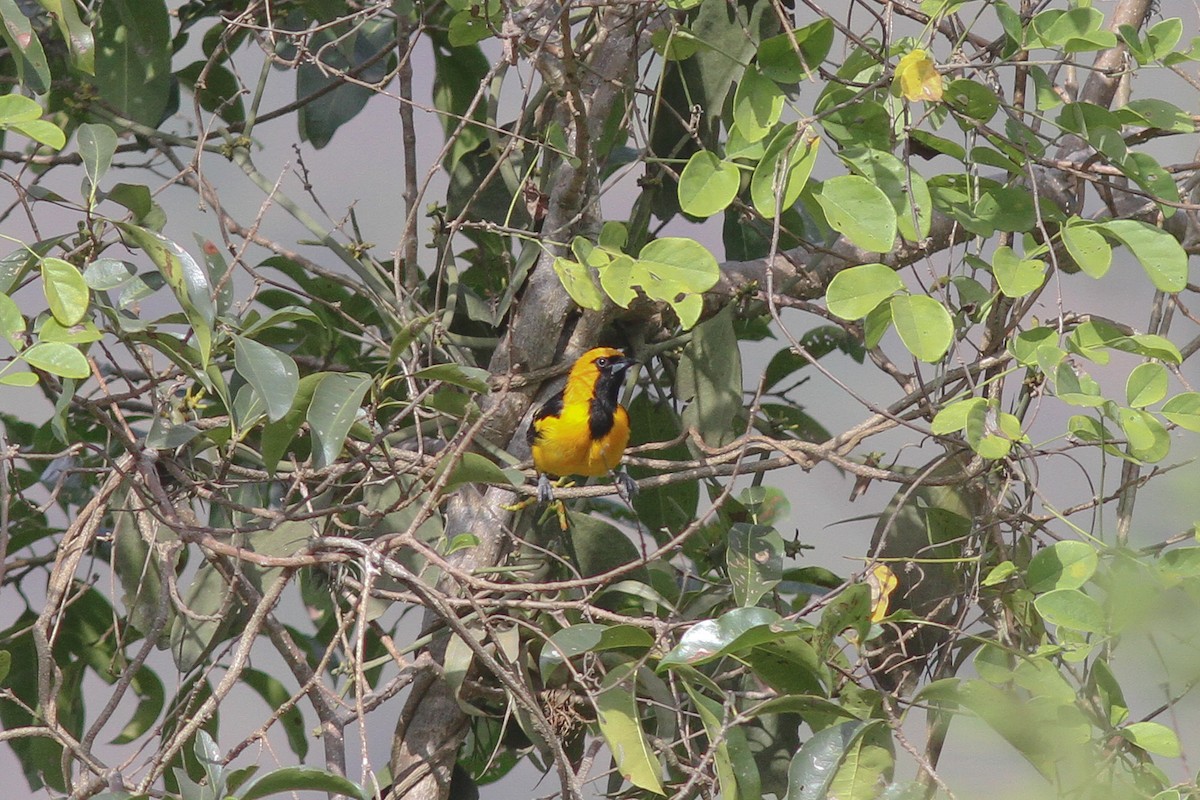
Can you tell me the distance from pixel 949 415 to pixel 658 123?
3.87ft

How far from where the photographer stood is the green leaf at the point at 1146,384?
1405 mm

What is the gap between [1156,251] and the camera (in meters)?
1.45

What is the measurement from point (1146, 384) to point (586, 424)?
134 cm

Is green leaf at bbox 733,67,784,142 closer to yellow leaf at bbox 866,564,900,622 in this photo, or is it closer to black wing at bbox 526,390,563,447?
yellow leaf at bbox 866,564,900,622

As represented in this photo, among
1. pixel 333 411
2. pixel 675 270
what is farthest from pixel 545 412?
pixel 333 411

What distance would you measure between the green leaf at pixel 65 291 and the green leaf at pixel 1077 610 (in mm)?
1144

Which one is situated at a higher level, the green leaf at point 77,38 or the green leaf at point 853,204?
the green leaf at point 77,38

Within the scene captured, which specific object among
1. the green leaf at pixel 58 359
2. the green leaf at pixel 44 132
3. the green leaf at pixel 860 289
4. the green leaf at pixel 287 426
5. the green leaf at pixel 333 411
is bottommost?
the green leaf at pixel 287 426

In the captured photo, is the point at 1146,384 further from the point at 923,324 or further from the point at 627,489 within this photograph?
the point at 627,489

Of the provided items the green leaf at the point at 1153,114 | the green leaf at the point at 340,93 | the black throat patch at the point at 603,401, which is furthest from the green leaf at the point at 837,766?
the green leaf at the point at 340,93

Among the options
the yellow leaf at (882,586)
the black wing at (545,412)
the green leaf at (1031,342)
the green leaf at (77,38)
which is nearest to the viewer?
the green leaf at (1031,342)

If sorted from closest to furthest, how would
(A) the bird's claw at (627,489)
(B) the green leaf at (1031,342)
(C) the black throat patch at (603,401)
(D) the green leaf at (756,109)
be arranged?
1. (B) the green leaf at (1031,342)
2. (D) the green leaf at (756,109)
3. (A) the bird's claw at (627,489)
4. (C) the black throat patch at (603,401)

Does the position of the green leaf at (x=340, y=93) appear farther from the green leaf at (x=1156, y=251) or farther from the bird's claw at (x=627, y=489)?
the green leaf at (x=1156, y=251)

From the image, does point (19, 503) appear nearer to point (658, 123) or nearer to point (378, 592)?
point (378, 592)
